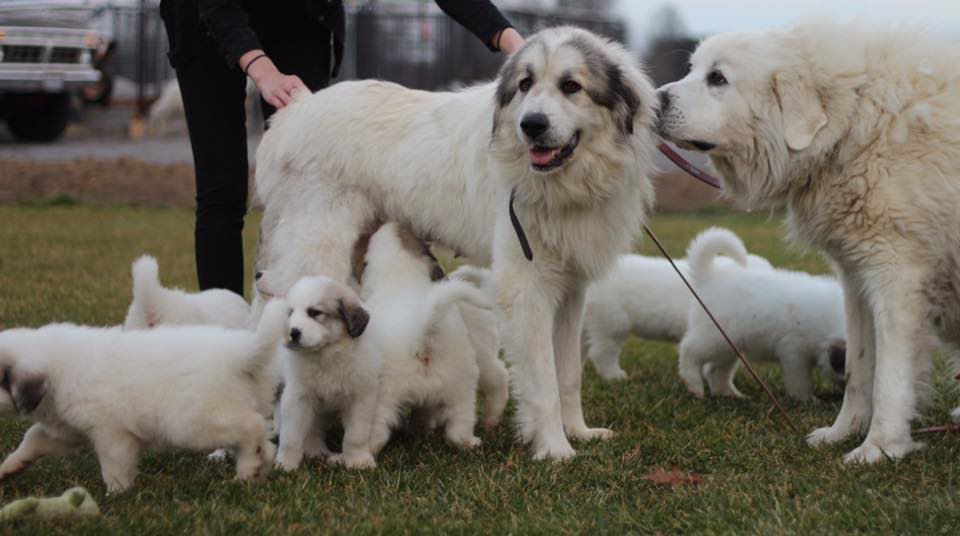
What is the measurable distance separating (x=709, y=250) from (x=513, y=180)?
2.10m

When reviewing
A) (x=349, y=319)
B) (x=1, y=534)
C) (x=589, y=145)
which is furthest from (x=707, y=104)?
(x=1, y=534)

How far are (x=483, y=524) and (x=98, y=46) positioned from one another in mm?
18143

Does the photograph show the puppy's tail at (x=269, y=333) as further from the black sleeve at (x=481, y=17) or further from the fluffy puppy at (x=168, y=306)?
the black sleeve at (x=481, y=17)

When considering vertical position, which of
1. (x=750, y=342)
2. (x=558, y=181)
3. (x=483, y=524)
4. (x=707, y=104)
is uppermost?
(x=707, y=104)

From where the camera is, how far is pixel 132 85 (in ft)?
83.3

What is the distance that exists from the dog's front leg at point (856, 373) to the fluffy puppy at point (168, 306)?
2.67 m

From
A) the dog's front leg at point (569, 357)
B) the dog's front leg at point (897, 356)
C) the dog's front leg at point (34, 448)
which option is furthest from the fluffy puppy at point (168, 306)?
the dog's front leg at point (897, 356)

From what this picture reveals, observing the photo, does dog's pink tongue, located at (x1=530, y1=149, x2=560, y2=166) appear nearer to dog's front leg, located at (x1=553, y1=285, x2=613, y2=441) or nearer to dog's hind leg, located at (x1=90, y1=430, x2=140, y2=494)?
dog's front leg, located at (x1=553, y1=285, x2=613, y2=441)

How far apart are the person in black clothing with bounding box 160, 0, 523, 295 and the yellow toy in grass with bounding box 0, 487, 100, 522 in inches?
80.3

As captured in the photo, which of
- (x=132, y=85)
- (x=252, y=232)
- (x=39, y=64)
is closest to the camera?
(x=252, y=232)

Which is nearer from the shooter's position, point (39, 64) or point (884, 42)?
point (884, 42)

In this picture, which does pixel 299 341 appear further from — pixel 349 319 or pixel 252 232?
pixel 252 232

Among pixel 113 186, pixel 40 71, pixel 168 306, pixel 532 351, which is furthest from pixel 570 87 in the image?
pixel 40 71

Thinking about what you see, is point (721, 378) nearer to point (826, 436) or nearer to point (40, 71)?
point (826, 436)
